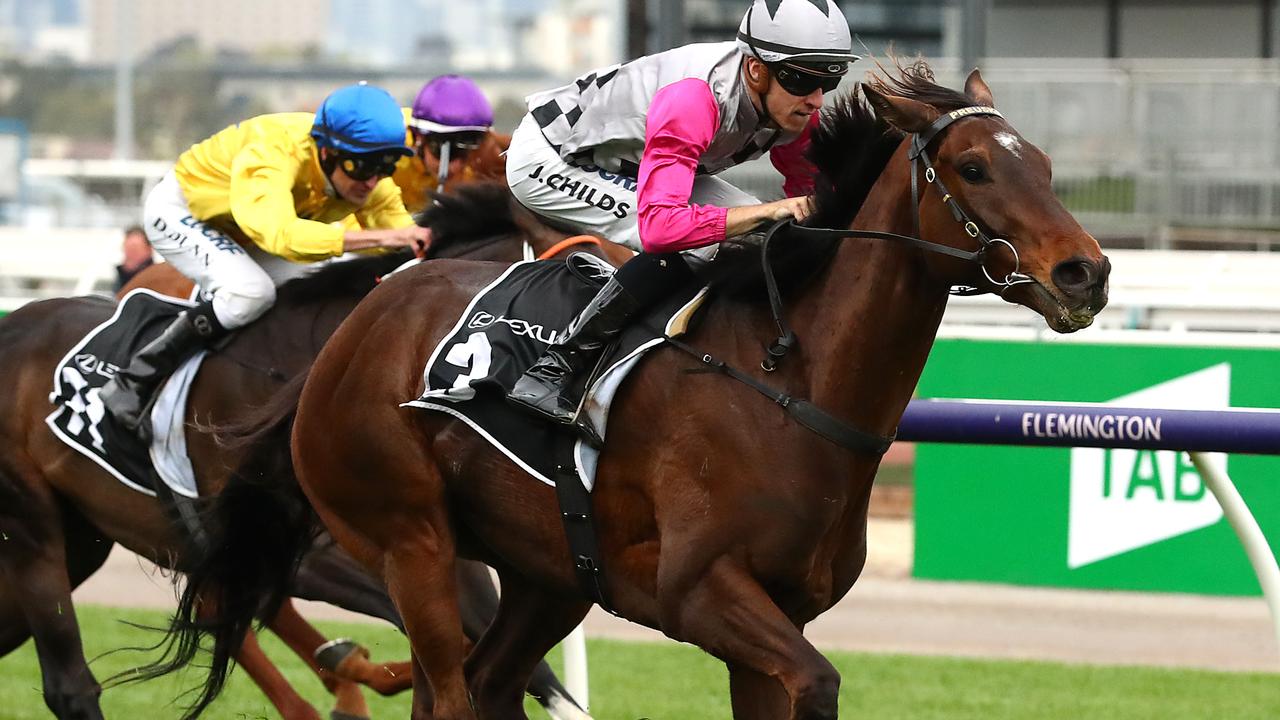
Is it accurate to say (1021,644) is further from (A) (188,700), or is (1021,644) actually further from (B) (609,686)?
(A) (188,700)

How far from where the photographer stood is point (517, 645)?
439cm

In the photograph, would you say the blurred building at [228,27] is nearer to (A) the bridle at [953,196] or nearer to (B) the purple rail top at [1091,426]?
(B) the purple rail top at [1091,426]

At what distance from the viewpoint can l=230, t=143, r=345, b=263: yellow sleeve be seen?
489cm

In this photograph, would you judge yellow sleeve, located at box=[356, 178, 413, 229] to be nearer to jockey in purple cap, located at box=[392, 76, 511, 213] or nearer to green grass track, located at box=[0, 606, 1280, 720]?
jockey in purple cap, located at box=[392, 76, 511, 213]

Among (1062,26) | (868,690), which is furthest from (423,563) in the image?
(1062,26)

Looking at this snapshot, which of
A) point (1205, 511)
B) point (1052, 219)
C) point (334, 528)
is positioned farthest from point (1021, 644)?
point (1052, 219)

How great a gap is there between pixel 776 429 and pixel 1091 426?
123cm

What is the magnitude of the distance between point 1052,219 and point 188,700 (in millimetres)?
4029

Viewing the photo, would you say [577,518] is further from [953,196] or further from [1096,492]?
[1096,492]

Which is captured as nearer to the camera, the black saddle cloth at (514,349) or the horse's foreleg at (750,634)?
the horse's foreleg at (750,634)

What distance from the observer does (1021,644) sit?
713 centimetres

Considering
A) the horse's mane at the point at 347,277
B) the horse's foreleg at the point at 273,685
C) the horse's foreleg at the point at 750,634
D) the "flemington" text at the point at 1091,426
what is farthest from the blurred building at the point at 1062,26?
the horse's foreleg at the point at 750,634

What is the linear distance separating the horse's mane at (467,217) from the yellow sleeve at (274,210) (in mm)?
275

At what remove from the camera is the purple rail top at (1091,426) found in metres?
4.32
